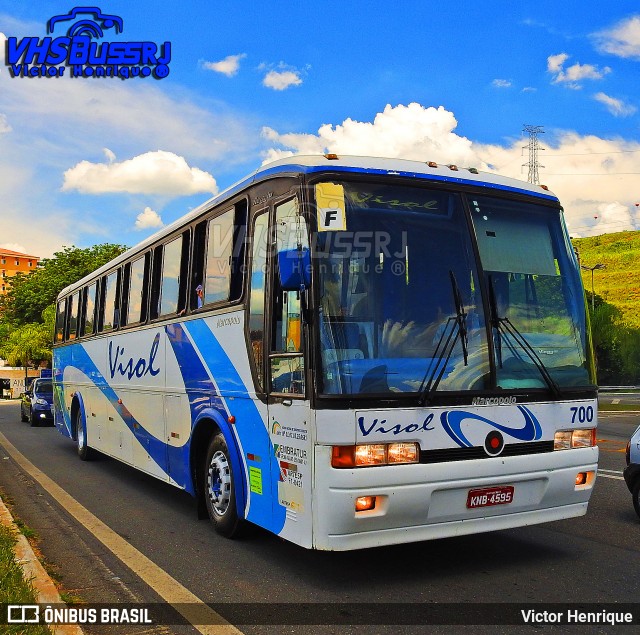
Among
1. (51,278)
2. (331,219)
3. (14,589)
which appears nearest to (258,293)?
(331,219)

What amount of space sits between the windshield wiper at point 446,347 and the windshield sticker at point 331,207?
3.25 feet

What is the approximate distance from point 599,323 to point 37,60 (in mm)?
47625

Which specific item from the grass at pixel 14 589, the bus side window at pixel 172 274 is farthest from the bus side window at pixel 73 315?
the grass at pixel 14 589

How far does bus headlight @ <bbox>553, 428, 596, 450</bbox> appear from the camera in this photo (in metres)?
6.12

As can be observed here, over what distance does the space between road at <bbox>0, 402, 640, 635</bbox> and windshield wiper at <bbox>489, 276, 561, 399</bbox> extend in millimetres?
1492

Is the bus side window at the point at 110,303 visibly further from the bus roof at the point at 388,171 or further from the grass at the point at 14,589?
the grass at the point at 14,589

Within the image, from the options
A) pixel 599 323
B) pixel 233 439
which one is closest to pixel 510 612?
pixel 233 439

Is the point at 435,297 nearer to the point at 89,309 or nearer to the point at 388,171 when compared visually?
the point at 388,171

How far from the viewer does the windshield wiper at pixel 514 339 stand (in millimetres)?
5891

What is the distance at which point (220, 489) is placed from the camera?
23.8ft

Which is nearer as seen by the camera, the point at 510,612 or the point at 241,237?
the point at 510,612

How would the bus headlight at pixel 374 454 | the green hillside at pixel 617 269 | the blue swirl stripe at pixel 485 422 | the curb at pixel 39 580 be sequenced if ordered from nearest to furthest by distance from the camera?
the curb at pixel 39 580, the bus headlight at pixel 374 454, the blue swirl stripe at pixel 485 422, the green hillside at pixel 617 269

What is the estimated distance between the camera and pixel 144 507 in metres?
9.12

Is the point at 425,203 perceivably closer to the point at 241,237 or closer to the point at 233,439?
the point at 241,237
